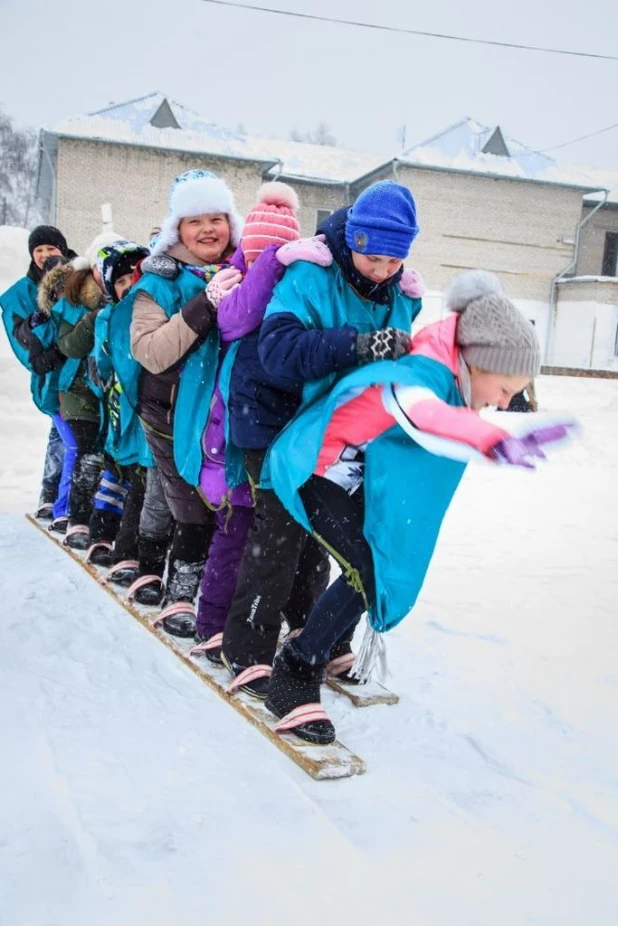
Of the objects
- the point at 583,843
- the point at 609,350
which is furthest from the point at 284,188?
the point at 609,350

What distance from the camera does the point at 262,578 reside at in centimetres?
284

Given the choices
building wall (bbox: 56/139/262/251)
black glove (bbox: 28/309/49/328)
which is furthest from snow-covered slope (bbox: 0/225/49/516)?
building wall (bbox: 56/139/262/251)

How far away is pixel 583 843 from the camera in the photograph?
2.13 metres

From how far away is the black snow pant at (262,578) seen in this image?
9.21 feet

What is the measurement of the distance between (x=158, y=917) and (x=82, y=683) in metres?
1.32

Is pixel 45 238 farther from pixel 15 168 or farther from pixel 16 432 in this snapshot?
pixel 15 168

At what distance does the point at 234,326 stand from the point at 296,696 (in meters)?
1.28

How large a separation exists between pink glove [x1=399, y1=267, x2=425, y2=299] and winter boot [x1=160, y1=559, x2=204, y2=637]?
152cm

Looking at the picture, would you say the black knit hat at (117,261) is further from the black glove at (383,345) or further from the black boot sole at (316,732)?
the black boot sole at (316,732)

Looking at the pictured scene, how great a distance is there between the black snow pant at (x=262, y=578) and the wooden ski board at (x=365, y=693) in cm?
29

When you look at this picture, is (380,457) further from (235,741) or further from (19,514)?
(19,514)

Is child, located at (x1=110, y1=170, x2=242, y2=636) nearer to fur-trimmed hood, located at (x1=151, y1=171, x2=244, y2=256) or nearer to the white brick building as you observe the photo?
fur-trimmed hood, located at (x1=151, y1=171, x2=244, y2=256)

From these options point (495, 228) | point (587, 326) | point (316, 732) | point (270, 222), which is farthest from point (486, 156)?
point (316, 732)

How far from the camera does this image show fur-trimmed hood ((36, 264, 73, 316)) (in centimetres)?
491
